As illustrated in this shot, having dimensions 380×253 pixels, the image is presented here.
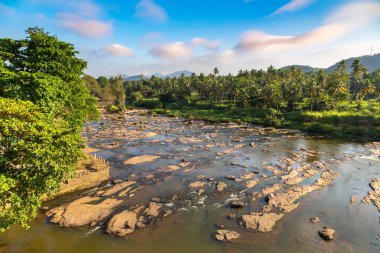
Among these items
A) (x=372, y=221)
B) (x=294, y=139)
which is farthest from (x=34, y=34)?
(x=294, y=139)

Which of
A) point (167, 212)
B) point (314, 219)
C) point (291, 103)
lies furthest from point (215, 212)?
point (291, 103)

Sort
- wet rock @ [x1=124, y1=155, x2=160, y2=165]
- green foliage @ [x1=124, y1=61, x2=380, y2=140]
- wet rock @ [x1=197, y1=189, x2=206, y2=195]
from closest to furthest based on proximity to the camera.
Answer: wet rock @ [x1=197, y1=189, x2=206, y2=195], wet rock @ [x1=124, y1=155, x2=160, y2=165], green foliage @ [x1=124, y1=61, x2=380, y2=140]

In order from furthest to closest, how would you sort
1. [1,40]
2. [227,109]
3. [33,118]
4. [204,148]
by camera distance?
1. [227,109]
2. [204,148]
3. [1,40]
4. [33,118]

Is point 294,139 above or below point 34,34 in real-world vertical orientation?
below

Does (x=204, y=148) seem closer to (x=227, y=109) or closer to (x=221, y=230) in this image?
(x=221, y=230)

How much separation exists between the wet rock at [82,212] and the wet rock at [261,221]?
15.2m

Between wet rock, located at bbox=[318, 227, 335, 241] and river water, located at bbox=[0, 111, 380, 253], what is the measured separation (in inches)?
19.0

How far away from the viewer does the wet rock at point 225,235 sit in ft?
78.6

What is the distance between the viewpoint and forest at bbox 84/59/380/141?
262 ft

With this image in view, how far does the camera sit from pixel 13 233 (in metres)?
24.0

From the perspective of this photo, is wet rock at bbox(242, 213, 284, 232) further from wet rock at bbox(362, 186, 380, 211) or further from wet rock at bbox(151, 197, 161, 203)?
wet rock at bbox(362, 186, 380, 211)

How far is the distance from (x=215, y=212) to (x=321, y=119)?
7158cm

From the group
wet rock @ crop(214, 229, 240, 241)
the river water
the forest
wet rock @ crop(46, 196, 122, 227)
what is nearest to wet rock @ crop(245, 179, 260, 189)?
the river water

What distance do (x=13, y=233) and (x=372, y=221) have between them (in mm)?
37543
